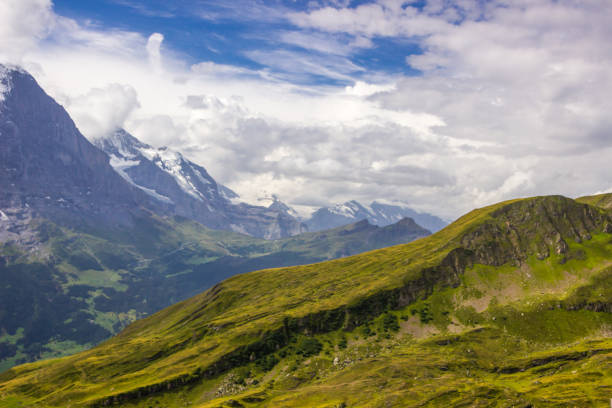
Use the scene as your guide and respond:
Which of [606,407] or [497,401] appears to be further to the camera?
[497,401]

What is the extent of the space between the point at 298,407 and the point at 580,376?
12011cm

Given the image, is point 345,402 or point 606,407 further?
point 345,402

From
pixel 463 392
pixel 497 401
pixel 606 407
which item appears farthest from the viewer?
pixel 463 392

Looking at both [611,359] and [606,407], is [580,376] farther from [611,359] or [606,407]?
[606,407]

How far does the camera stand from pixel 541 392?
185750mm

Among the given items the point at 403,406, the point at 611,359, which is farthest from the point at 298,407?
the point at 611,359

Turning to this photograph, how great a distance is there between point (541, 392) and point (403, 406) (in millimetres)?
55889

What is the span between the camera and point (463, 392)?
19775cm

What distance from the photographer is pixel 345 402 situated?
655 ft

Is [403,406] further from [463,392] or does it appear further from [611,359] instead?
[611,359]

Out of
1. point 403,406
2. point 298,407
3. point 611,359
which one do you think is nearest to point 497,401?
point 403,406

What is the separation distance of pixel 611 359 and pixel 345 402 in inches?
4629

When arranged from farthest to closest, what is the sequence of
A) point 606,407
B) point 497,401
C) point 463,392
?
1. point 463,392
2. point 497,401
3. point 606,407

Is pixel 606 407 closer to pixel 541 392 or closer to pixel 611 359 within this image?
pixel 541 392
